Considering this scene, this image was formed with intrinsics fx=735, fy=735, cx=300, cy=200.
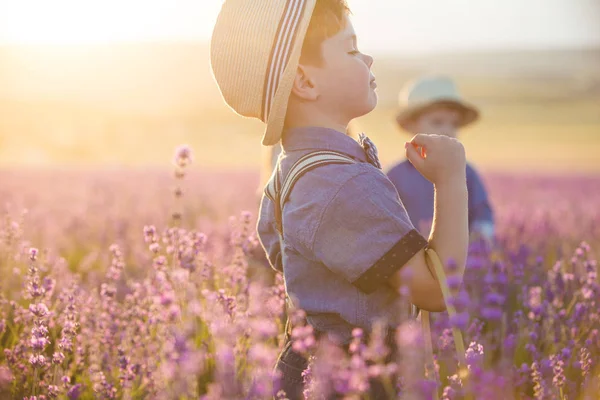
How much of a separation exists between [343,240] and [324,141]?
0.40 meters

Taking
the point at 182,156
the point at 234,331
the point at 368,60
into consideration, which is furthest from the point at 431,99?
the point at 234,331

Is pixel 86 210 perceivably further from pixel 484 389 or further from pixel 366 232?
pixel 484 389

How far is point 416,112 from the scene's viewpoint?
263 inches

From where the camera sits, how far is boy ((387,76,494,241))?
5703 millimetres

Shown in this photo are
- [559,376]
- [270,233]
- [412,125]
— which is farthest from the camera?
[412,125]

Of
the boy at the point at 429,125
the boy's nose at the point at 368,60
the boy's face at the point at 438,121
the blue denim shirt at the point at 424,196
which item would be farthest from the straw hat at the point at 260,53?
the boy's face at the point at 438,121

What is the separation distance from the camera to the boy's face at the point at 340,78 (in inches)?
92.9

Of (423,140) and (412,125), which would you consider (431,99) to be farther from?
(423,140)

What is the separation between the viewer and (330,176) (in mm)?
2150

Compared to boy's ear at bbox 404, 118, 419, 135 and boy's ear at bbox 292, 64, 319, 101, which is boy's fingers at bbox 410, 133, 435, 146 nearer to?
boy's ear at bbox 292, 64, 319, 101

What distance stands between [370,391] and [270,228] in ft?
2.52

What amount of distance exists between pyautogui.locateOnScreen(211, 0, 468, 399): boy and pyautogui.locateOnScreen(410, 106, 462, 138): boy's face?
4.07 meters

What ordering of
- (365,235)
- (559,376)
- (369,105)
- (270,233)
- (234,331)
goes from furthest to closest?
(270,233)
(369,105)
(559,376)
(365,235)
(234,331)

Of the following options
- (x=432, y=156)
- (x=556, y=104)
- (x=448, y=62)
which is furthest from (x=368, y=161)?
(x=448, y=62)
